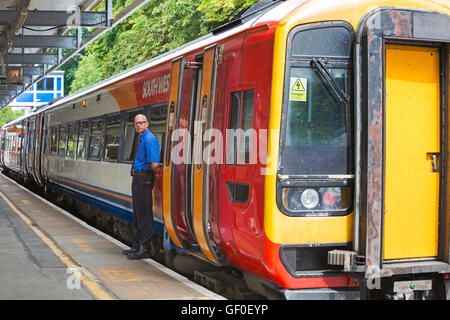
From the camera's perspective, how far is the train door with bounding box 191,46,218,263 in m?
6.49

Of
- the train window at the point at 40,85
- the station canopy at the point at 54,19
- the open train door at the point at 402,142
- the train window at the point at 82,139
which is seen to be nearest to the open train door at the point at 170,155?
the open train door at the point at 402,142

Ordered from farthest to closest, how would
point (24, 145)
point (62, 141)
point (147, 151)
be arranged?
A: point (24, 145), point (62, 141), point (147, 151)

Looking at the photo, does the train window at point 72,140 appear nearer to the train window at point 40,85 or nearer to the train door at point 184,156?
the train door at point 184,156

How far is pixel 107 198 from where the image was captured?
11711 mm

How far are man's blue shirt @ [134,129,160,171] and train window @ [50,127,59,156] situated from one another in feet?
34.7

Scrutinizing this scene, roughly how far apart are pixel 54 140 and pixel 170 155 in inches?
473

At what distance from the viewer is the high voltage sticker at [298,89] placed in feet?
18.0

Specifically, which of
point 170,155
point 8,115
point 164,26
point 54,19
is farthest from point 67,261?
point 8,115

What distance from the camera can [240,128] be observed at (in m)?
5.97

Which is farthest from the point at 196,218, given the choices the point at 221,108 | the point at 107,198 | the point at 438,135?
the point at 107,198

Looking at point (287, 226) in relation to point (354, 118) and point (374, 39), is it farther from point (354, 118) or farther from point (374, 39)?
point (374, 39)

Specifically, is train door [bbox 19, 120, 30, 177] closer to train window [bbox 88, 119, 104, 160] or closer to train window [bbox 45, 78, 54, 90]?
train window [bbox 88, 119, 104, 160]

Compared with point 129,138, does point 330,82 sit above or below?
above

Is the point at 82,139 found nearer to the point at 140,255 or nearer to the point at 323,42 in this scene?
the point at 140,255
